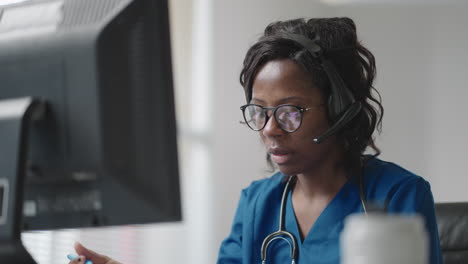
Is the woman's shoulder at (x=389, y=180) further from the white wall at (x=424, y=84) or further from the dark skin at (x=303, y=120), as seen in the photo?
the white wall at (x=424, y=84)

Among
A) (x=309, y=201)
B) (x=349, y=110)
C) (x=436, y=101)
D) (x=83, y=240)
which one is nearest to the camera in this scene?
(x=349, y=110)

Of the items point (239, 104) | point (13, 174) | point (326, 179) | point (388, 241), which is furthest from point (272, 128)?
point (239, 104)

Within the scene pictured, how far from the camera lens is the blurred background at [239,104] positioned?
2.53 m

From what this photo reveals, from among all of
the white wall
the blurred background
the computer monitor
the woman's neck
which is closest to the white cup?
the computer monitor

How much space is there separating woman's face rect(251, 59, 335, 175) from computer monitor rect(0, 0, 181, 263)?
1.16 feet

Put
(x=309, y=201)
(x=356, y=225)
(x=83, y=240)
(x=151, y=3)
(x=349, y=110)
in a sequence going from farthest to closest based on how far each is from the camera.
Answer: (x=83, y=240) → (x=309, y=201) → (x=349, y=110) → (x=151, y=3) → (x=356, y=225)

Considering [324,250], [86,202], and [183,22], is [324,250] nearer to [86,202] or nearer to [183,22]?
[86,202]

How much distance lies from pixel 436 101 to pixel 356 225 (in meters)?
2.49

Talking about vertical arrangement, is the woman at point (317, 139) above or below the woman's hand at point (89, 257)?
above

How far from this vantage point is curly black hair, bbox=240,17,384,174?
1190 millimetres

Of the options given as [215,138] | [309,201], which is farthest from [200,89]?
[309,201]

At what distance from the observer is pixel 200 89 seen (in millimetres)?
2605

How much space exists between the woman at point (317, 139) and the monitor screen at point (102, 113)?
37 cm

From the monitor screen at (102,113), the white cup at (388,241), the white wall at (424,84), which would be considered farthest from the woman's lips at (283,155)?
the white wall at (424,84)
